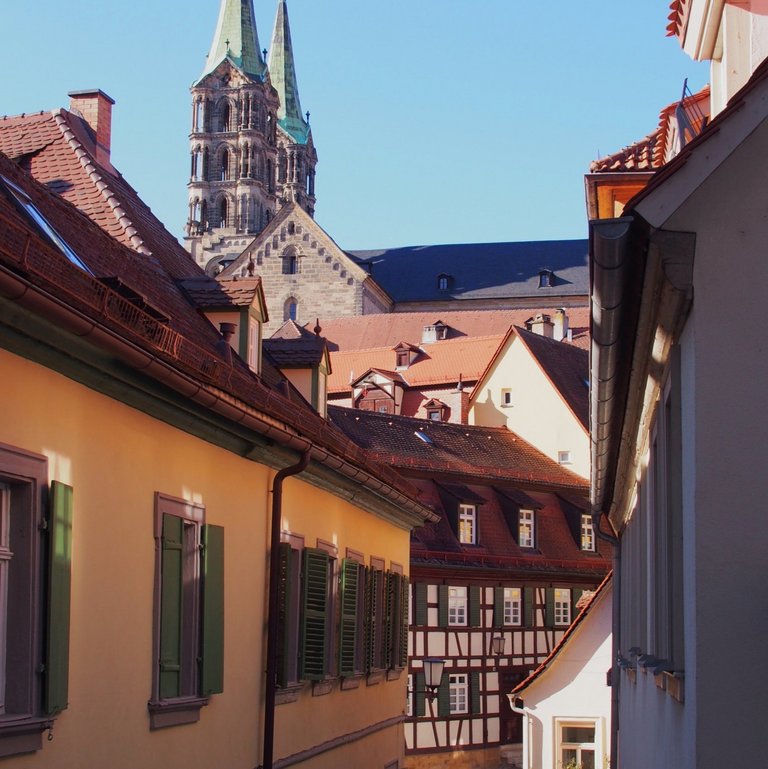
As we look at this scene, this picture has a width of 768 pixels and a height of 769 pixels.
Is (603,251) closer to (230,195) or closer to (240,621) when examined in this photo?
(240,621)

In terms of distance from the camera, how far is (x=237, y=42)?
110438 mm

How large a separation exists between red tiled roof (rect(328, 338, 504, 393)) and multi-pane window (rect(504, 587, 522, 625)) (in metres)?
18.3

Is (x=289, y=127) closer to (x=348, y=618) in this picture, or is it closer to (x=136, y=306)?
(x=348, y=618)

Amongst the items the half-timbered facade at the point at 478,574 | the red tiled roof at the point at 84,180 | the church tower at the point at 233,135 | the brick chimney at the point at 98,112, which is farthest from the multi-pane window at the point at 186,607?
the church tower at the point at 233,135

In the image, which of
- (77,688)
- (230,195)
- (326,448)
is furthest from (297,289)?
(77,688)

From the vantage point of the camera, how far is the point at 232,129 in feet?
362

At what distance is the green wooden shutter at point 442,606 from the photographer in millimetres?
37531

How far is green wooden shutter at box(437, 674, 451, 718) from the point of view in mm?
36906

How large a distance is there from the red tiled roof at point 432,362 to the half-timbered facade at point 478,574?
14.3 metres

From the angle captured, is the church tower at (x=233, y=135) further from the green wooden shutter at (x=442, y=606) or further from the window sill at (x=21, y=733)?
the window sill at (x=21, y=733)

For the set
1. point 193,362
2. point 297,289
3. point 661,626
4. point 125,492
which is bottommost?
point 661,626

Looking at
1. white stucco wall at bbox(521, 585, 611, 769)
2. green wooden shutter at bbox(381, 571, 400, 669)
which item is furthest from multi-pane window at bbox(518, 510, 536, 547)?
green wooden shutter at bbox(381, 571, 400, 669)

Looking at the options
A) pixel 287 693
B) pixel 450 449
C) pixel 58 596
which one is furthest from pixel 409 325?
pixel 58 596

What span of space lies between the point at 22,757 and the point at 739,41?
192 inches
